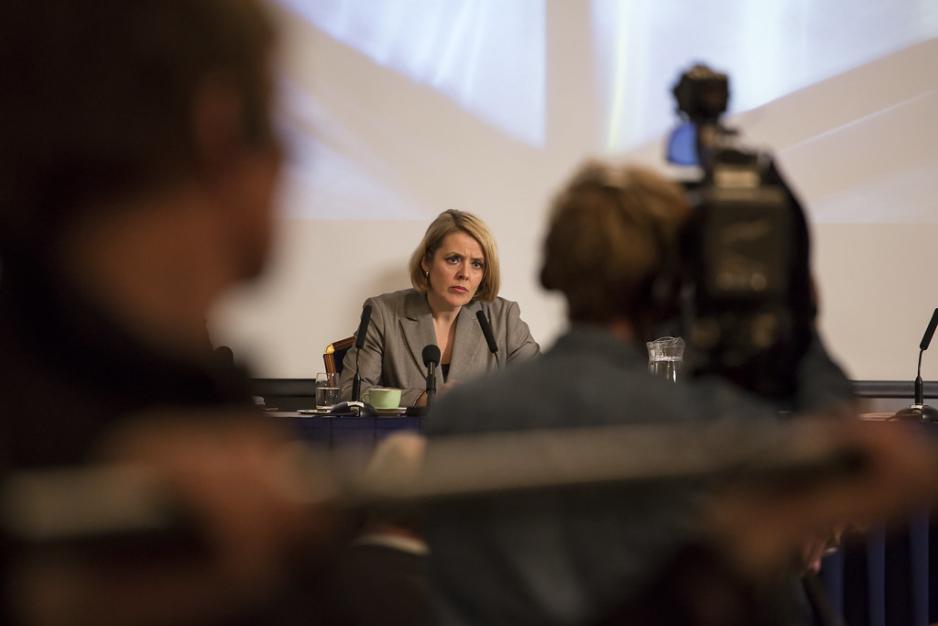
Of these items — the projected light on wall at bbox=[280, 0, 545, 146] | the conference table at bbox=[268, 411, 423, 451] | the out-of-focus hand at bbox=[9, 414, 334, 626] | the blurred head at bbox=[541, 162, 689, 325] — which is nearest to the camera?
the out-of-focus hand at bbox=[9, 414, 334, 626]

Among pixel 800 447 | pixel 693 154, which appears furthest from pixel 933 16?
pixel 800 447

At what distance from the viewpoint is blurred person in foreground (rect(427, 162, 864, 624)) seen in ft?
3.12

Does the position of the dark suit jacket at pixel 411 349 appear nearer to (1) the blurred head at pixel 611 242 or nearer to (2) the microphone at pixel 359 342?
(2) the microphone at pixel 359 342

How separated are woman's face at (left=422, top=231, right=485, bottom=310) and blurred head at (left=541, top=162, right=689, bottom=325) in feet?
7.43

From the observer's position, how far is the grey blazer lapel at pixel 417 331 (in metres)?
3.61

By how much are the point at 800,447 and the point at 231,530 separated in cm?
38

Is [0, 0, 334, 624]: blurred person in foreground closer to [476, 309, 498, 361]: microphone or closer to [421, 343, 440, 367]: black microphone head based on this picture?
[421, 343, 440, 367]: black microphone head

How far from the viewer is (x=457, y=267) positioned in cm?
356

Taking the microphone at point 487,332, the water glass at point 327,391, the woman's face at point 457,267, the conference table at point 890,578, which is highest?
the woman's face at point 457,267

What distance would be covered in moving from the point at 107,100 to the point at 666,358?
2.78 metres

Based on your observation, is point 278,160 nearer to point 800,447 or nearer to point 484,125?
point 800,447


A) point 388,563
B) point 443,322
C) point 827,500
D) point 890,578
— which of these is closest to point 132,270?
point 827,500

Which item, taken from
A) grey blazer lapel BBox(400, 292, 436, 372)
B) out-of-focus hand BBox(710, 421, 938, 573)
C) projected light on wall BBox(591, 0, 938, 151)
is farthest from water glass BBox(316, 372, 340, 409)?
out-of-focus hand BBox(710, 421, 938, 573)

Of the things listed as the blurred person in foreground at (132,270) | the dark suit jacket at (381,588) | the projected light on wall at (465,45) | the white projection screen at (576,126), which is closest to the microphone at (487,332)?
the white projection screen at (576,126)
